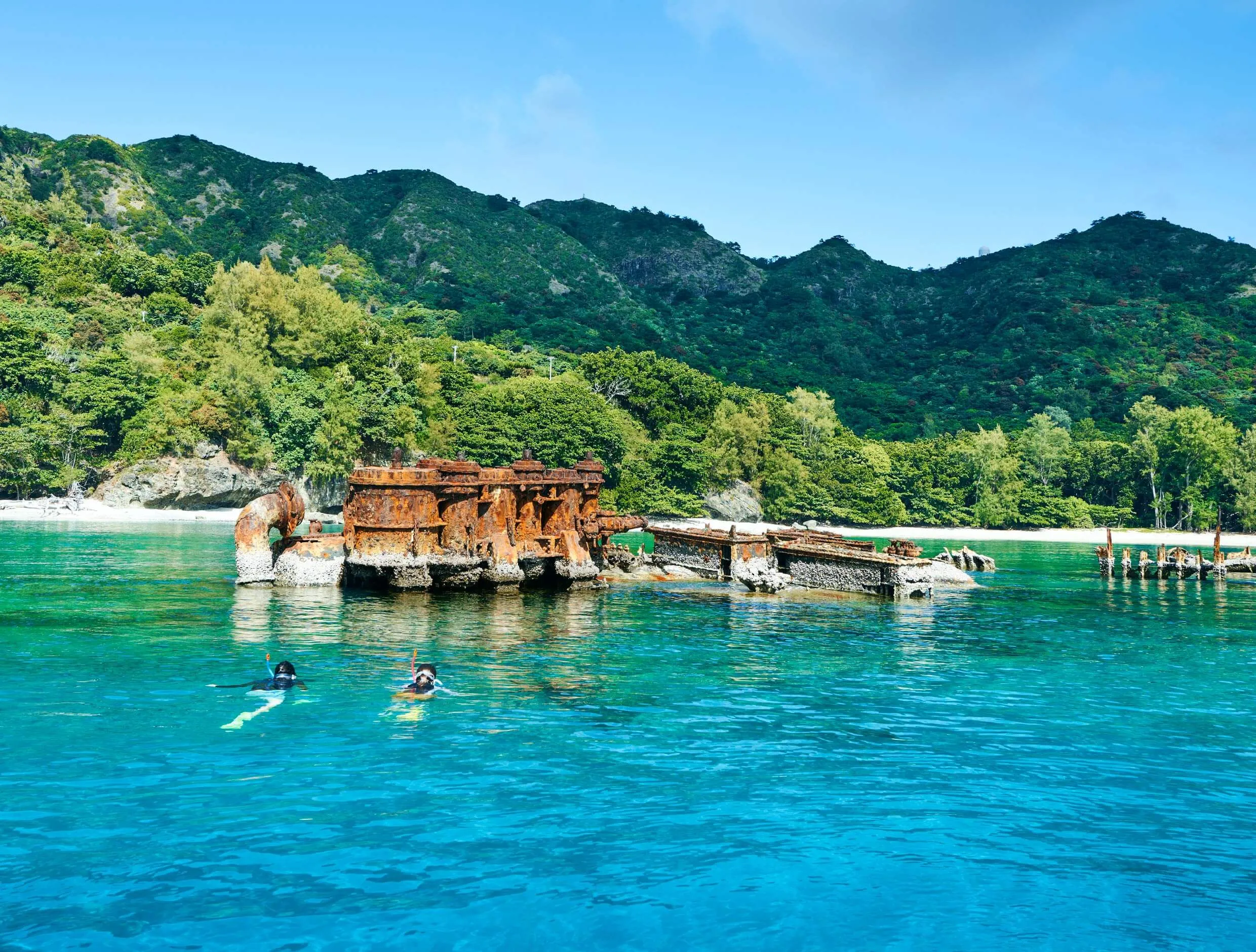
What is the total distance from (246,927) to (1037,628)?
34.6 m

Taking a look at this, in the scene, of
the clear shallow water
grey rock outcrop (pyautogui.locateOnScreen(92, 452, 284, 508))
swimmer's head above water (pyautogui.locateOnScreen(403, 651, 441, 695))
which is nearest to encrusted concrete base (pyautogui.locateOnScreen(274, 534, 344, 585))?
the clear shallow water

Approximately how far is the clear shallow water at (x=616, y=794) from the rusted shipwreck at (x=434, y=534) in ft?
30.6

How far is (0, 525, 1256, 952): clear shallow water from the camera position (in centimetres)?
1228

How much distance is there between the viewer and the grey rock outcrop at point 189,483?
97.8 metres

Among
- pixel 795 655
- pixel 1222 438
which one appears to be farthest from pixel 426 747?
pixel 1222 438

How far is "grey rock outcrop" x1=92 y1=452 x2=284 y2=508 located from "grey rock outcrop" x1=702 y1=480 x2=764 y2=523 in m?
47.6

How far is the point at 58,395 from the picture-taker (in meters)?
99.2

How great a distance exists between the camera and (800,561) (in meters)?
52.5

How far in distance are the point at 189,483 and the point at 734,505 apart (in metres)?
59.0

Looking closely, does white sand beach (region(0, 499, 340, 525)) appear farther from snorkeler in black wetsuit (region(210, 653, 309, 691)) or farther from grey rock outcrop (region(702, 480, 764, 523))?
snorkeler in black wetsuit (region(210, 653, 309, 691))

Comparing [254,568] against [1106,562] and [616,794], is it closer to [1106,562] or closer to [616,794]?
[616,794]

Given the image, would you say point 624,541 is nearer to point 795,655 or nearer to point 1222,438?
point 795,655

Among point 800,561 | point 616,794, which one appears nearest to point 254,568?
point 800,561

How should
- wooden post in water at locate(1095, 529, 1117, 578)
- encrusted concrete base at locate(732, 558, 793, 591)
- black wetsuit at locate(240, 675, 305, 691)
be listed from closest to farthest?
black wetsuit at locate(240, 675, 305, 691) < encrusted concrete base at locate(732, 558, 793, 591) < wooden post in water at locate(1095, 529, 1117, 578)
